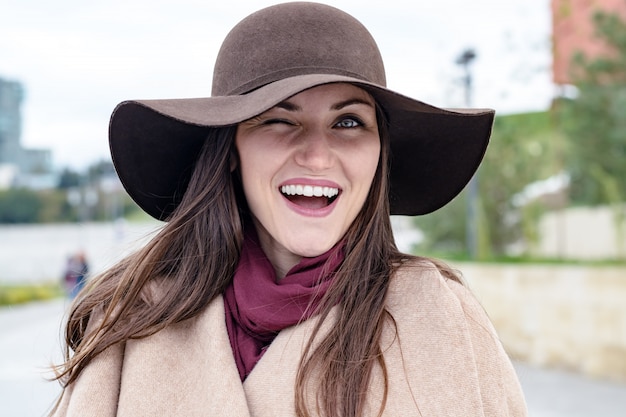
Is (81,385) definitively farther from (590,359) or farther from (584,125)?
(584,125)

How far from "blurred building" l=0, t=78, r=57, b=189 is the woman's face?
28.6 meters

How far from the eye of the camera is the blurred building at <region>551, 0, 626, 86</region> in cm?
1099

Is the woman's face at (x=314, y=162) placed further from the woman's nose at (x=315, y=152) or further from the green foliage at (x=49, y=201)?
the green foliage at (x=49, y=201)

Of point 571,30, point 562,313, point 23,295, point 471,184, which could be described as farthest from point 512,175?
point 23,295

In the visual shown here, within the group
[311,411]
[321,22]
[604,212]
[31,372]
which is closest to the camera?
[311,411]

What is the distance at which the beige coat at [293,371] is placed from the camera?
5.09 ft

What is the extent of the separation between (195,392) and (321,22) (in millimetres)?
856

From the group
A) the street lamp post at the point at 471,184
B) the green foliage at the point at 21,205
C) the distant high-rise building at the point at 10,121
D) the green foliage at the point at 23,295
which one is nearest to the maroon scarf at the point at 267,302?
the street lamp post at the point at 471,184

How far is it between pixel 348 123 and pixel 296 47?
0.67ft

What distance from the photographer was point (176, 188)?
2.03 metres

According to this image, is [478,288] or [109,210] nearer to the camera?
[478,288]

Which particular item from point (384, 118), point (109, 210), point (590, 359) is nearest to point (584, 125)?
point (590, 359)

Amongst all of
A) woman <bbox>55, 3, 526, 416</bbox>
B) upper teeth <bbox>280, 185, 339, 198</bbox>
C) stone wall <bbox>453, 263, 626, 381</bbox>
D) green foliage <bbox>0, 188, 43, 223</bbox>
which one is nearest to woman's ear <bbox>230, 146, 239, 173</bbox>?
woman <bbox>55, 3, 526, 416</bbox>

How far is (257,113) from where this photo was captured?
1520mm
